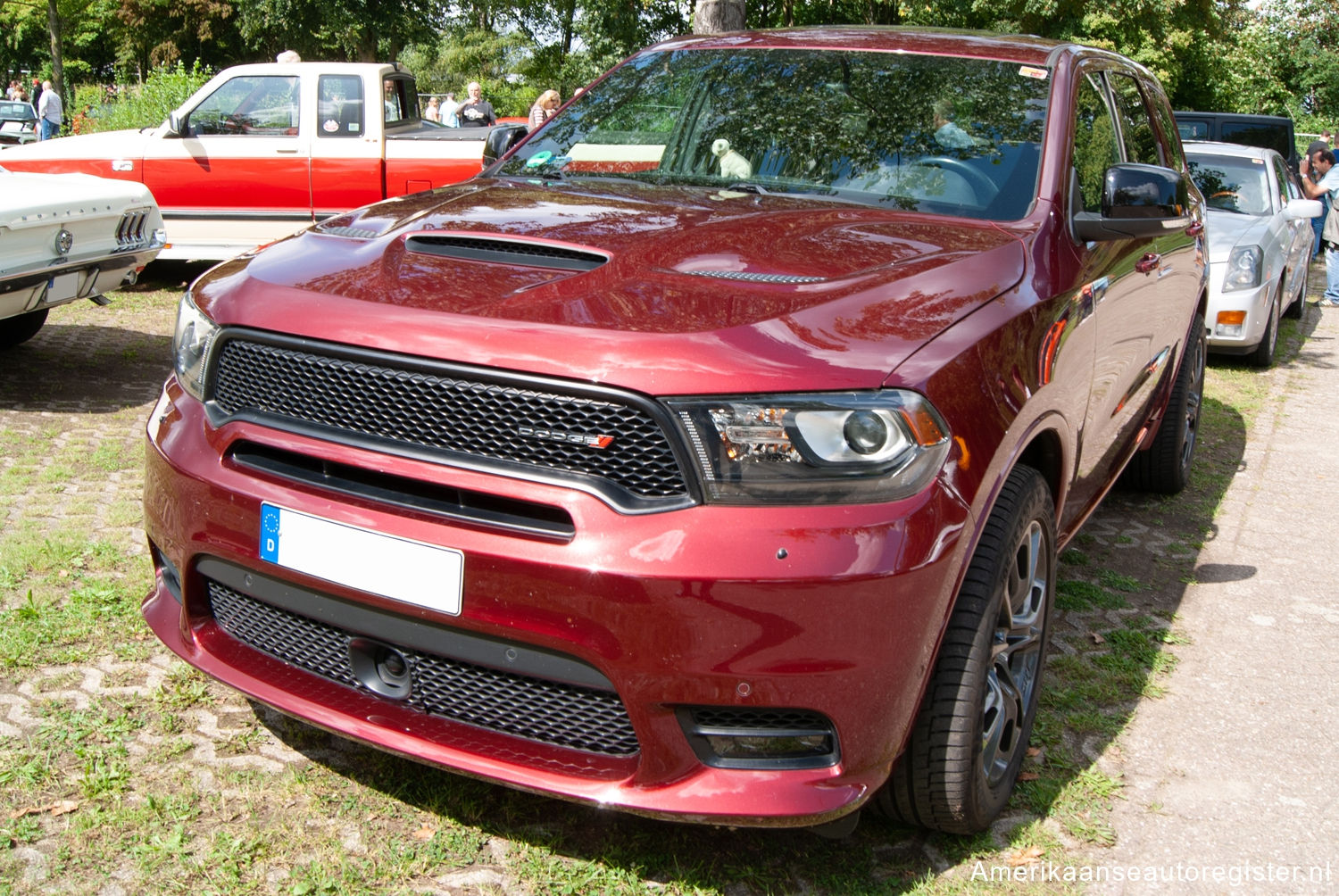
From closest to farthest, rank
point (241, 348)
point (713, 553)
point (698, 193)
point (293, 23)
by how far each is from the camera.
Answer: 1. point (713, 553)
2. point (241, 348)
3. point (698, 193)
4. point (293, 23)

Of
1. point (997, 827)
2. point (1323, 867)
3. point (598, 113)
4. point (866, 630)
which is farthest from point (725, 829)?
point (598, 113)

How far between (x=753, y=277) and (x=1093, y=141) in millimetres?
1751

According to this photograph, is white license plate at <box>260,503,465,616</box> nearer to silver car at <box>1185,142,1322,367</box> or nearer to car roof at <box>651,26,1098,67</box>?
car roof at <box>651,26,1098,67</box>

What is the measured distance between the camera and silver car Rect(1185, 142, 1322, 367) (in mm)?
8898

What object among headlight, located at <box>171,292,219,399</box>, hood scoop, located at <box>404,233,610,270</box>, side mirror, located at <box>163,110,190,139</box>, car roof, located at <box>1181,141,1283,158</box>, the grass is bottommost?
the grass

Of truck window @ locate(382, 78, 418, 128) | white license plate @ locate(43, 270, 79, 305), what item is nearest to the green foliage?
truck window @ locate(382, 78, 418, 128)

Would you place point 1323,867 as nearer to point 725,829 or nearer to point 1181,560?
point 725,829

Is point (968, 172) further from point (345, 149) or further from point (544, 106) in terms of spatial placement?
point (544, 106)

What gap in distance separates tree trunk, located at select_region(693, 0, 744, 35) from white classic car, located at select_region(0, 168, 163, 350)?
4849 millimetres

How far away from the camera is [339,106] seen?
32.4 feet

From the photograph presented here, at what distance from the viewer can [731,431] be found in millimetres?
2160

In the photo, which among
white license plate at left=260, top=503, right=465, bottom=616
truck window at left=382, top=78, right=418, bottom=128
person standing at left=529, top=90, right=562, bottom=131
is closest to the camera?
white license plate at left=260, top=503, right=465, bottom=616

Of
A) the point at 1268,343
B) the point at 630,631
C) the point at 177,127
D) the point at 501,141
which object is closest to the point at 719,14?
the point at 177,127

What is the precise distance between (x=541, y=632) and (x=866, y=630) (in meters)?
0.59
